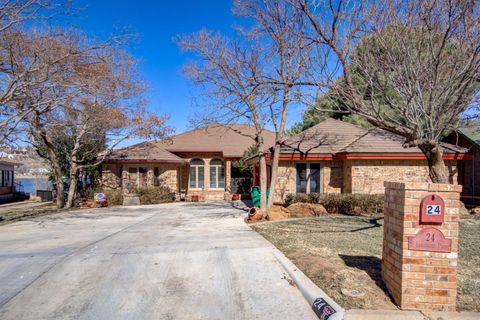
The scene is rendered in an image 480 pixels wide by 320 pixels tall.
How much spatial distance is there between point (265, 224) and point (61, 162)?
1780 centimetres

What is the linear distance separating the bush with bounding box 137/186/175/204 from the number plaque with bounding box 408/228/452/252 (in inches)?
786

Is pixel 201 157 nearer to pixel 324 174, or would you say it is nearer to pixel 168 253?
pixel 324 174

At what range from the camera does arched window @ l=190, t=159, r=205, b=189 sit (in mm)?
27188

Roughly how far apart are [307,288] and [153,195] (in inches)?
741

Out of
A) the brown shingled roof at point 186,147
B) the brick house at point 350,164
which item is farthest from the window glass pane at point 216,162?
the brick house at point 350,164

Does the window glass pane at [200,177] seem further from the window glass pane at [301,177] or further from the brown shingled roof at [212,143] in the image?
the window glass pane at [301,177]

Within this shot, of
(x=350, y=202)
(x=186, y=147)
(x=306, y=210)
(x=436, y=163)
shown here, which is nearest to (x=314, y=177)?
(x=350, y=202)

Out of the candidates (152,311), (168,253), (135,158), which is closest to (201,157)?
(135,158)

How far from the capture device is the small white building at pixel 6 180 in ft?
103

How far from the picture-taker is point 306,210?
14.8m

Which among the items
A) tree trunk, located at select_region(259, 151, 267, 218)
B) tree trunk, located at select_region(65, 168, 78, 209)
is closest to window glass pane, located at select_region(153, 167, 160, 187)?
tree trunk, located at select_region(65, 168, 78, 209)

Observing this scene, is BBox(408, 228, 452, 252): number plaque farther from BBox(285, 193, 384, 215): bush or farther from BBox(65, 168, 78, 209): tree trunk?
BBox(65, 168, 78, 209): tree trunk

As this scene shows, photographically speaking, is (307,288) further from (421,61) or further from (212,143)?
(212,143)

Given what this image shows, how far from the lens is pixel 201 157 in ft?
89.3
